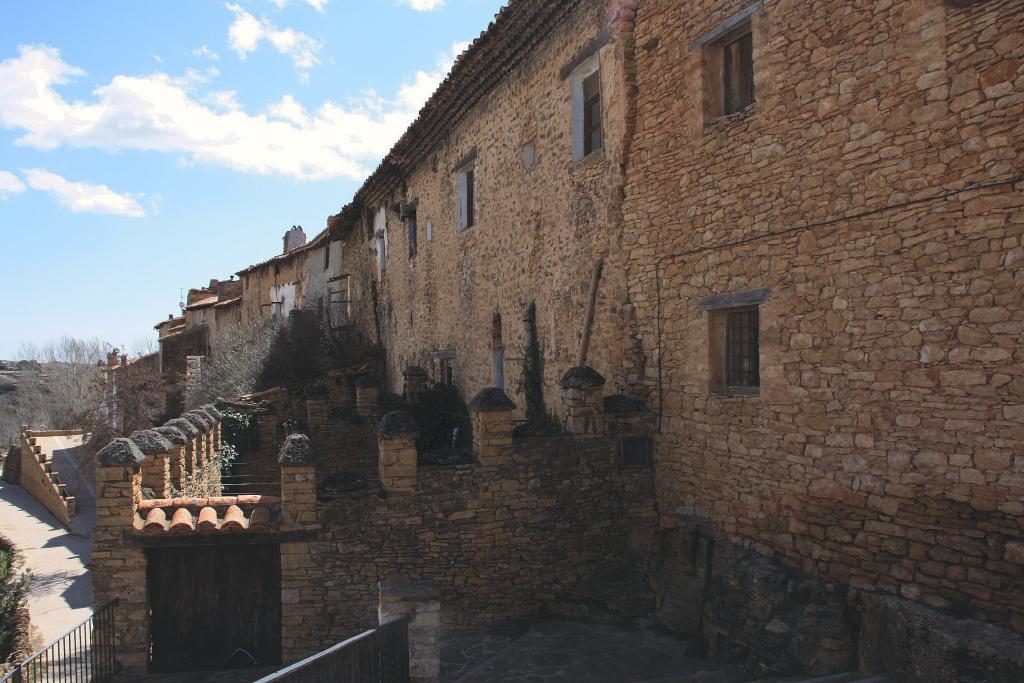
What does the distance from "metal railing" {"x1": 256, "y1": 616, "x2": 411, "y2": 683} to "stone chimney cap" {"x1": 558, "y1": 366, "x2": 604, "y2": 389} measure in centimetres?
348

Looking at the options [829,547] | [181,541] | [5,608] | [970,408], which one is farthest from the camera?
[5,608]

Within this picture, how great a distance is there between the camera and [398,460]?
7.81 m

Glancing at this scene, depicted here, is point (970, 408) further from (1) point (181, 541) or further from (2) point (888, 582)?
(1) point (181, 541)

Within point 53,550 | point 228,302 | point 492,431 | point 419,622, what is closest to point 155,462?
point 492,431

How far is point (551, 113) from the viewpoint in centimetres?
1082

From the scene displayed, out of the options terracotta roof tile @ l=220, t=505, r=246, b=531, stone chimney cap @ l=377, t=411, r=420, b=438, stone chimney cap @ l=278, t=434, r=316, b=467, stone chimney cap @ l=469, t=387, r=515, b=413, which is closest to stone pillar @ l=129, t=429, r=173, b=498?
terracotta roof tile @ l=220, t=505, r=246, b=531

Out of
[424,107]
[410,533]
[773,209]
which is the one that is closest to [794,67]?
[773,209]

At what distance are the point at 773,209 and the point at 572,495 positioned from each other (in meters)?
3.81

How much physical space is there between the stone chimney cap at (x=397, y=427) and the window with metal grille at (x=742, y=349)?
11.2ft

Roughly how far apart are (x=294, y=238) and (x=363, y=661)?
36.6 m

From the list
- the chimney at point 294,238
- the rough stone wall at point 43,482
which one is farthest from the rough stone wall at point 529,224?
the chimney at point 294,238

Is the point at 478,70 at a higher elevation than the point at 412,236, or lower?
higher

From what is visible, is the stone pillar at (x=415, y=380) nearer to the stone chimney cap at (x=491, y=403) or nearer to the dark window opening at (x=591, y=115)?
the dark window opening at (x=591, y=115)

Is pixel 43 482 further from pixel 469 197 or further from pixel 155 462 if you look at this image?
pixel 155 462
